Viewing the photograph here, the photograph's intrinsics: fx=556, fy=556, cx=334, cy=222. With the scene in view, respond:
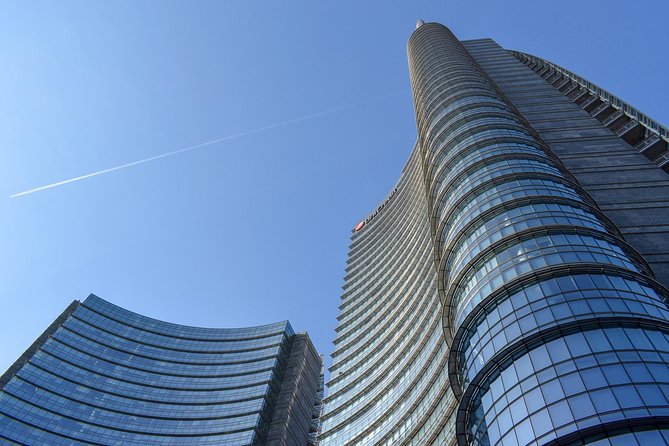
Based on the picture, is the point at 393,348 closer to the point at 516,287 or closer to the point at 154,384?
the point at 516,287

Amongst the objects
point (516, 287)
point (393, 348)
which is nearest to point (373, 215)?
point (393, 348)

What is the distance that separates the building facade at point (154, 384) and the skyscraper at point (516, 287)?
90.6ft

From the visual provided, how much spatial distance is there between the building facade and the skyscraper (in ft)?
90.6

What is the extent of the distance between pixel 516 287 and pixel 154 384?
310ft

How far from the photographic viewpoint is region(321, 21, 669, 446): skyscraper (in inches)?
991

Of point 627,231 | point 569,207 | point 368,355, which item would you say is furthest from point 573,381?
point 368,355

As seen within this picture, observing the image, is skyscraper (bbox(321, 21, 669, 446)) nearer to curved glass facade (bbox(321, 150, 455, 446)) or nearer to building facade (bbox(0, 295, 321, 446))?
curved glass facade (bbox(321, 150, 455, 446))

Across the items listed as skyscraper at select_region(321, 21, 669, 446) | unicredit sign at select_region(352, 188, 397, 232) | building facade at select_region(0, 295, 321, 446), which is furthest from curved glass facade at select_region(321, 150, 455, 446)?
building facade at select_region(0, 295, 321, 446)

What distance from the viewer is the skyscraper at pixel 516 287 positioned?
82.6 ft

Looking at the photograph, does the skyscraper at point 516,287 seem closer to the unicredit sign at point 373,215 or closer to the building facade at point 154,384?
the unicredit sign at point 373,215

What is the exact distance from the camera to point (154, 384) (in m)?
110

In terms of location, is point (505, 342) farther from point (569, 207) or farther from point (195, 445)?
point (195, 445)

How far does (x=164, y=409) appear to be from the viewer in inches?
4094

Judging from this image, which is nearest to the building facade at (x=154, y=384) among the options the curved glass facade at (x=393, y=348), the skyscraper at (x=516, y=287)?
the curved glass facade at (x=393, y=348)
